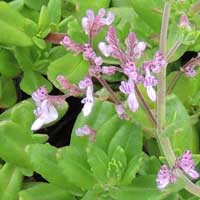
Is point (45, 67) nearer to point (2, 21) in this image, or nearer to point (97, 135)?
point (2, 21)

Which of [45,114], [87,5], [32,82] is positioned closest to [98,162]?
[45,114]

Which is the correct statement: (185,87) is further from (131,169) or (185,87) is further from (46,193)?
(46,193)

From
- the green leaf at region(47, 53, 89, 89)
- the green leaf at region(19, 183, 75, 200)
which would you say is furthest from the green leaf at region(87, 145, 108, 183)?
the green leaf at region(47, 53, 89, 89)

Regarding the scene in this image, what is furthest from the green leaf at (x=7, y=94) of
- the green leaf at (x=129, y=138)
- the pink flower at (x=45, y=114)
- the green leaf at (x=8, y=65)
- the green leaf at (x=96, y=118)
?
the pink flower at (x=45, y=114)

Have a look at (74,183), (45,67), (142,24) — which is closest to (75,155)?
(74,183)

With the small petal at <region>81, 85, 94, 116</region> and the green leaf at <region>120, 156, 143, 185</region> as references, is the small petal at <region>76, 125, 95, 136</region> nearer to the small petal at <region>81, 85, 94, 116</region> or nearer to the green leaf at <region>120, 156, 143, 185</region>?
the green leaf at <region>120, 156, 143, 185</region>
